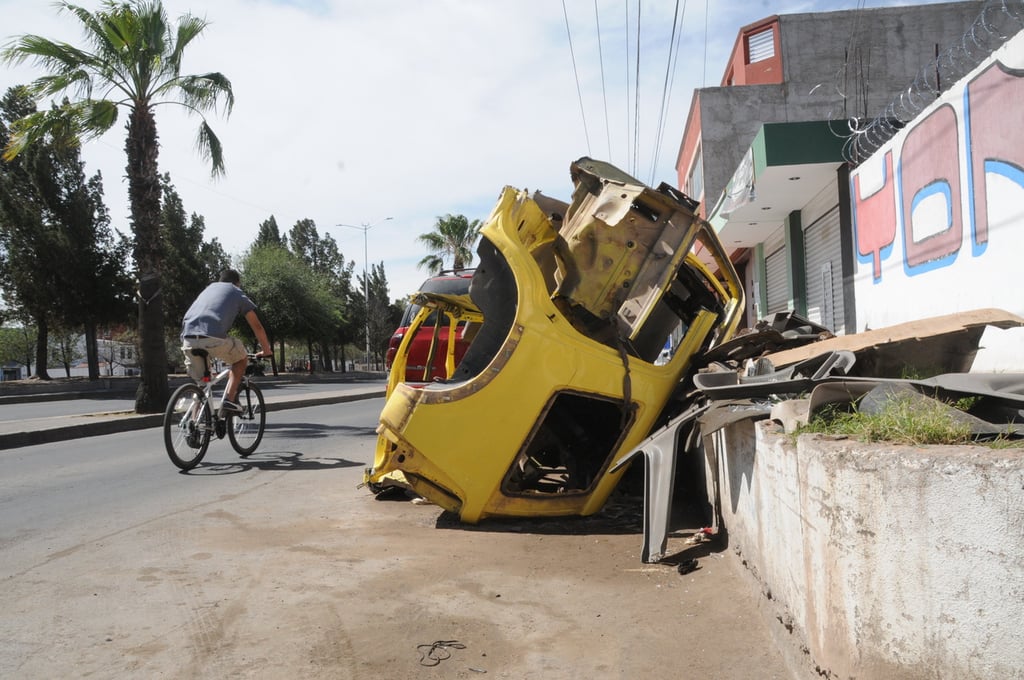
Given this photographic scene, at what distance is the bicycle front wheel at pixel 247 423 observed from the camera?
24.1 feet

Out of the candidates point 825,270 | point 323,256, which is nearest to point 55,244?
point 825,270

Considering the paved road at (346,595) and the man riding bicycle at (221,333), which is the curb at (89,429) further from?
the paved road at (346,595)

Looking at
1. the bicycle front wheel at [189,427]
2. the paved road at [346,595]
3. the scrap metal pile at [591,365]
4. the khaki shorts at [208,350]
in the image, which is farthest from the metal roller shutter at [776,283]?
the paved road at [346,595]

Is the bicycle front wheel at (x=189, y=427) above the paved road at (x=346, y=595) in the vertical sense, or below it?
above

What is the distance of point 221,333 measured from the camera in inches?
269

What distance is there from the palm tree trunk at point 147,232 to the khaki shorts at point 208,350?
7.05 metres

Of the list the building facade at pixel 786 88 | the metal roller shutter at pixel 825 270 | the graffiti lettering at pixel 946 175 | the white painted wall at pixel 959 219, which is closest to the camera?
the white painted wall at pixel 959 219

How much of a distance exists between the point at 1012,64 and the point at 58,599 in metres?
6.91

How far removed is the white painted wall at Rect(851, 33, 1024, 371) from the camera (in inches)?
213

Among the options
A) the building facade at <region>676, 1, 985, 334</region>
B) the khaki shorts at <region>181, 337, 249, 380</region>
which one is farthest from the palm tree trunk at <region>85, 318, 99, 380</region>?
the khaki shorts at <region>181, 337, 249, 380</region>

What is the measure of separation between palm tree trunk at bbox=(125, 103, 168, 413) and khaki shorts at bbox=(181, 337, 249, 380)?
7046 millimetres

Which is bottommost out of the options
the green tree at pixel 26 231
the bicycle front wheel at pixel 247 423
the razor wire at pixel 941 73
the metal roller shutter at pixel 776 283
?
the bicycle front wheel at pixel 247 423

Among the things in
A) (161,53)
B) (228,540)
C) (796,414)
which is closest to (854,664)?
(796,414)

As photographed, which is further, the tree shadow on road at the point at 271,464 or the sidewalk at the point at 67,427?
the sidewalk at the point at 67,427
